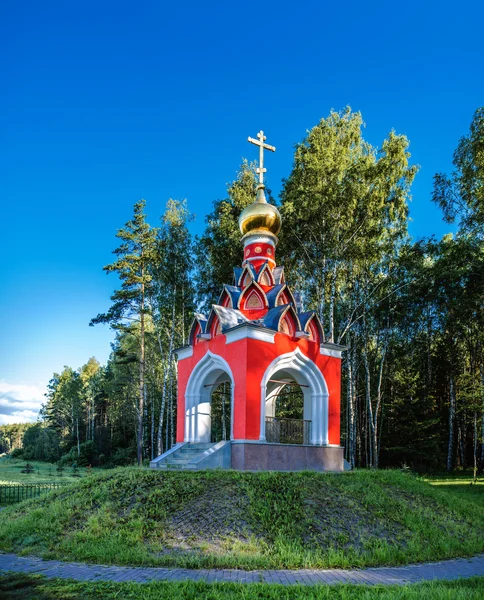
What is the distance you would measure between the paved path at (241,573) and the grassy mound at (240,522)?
0.19 meters

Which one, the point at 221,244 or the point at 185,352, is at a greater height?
the point at 221,244

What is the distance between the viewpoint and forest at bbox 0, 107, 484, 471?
1641 centimetres

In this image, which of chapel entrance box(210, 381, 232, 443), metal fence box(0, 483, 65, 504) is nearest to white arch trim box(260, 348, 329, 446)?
metal fence box(0, 483, 65, 504)

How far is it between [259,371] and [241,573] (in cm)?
533

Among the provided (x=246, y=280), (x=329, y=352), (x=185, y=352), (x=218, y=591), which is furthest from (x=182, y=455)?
(x=218, y=591)

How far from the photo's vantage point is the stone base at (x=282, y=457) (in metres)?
Result: 10.1

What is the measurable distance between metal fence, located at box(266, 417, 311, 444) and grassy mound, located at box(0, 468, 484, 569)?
2.37 m

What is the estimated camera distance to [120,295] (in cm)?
1998

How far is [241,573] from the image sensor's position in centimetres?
563

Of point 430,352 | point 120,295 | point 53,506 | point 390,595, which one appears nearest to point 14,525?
point 53,506

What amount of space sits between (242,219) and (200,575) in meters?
9.80

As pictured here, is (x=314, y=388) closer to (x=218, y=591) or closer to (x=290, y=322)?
(x=290, y=322)

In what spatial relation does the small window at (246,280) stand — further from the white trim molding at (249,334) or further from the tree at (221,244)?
the tree at (221,244)

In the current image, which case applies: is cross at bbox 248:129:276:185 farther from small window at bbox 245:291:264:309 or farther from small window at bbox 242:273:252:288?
small window at bbox 245:291:264:309
